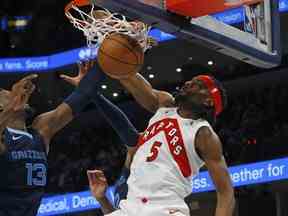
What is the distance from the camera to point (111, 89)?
56.3 feet

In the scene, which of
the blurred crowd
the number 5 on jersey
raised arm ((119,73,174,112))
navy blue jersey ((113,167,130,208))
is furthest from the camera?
the blurred crowd

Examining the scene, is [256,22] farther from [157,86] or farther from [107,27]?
[157,86]

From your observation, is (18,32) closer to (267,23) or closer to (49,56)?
(49,56)

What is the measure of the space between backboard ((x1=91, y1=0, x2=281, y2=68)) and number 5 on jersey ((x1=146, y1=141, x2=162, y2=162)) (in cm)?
69

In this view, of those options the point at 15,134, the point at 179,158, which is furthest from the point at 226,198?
the point at 15,134

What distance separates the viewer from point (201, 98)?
342 centimetres

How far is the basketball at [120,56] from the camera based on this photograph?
12.0 feet

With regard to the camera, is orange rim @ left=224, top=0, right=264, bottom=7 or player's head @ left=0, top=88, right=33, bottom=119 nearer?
player's head @ left=0, top=88, right=33, bottom=119

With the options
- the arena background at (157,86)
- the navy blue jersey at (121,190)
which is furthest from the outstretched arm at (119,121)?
the arena background at (157,86)

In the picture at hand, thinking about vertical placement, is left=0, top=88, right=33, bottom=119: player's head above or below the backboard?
below

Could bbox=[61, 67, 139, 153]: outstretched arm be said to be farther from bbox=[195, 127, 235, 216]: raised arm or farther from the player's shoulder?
bbox=[195, 127, 235, 216]: raised arm

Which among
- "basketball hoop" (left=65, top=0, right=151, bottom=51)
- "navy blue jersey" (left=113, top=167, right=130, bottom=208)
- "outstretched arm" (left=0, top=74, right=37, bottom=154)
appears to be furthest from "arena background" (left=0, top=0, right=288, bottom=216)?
"outstretched arm" (left=0, top=74, right=37, bottom=154)

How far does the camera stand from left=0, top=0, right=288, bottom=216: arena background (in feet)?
38.0

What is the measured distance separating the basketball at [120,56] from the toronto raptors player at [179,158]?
13.6 inches
